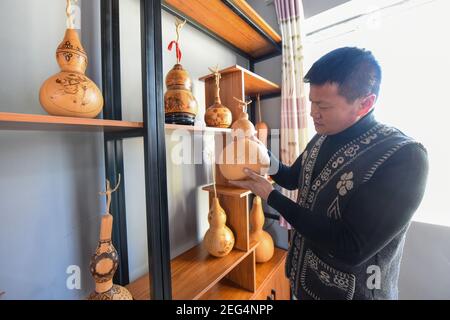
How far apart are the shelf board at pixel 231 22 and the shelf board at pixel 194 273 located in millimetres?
1080

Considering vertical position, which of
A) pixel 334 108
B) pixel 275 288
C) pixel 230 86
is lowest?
pixel 275 288

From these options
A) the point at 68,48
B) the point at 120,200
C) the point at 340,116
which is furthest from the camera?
the point at 120,200

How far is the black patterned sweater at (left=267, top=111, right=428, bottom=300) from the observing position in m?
0.43

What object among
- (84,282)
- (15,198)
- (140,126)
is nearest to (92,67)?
(140,126)

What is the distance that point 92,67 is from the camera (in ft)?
2.04

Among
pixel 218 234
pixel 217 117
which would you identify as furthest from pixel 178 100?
pixel 218 234

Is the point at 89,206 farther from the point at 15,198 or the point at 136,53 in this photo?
the point at 136,53

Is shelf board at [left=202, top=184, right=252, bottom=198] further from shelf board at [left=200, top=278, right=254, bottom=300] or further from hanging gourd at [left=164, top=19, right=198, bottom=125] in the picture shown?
shelf board at [left=200, top=278, right=254, bottom=300]

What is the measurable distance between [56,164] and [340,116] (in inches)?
32.4

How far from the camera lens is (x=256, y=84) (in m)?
1.10

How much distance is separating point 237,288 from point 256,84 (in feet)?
3.57

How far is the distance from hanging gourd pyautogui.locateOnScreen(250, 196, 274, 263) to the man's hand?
0.46 meters

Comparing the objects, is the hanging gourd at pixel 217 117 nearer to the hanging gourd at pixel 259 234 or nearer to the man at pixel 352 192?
the man at pixel 352 192

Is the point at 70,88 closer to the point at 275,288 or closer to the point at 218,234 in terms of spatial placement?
the point at 218,234
